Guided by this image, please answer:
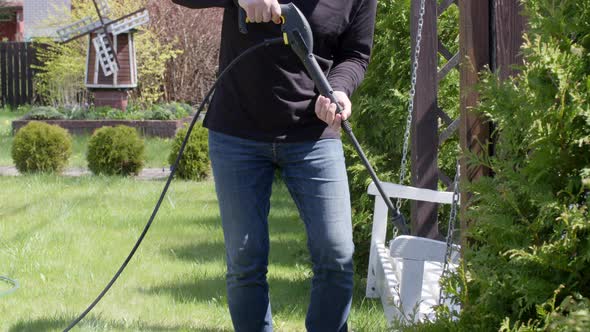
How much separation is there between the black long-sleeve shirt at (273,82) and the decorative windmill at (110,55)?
15.4 m

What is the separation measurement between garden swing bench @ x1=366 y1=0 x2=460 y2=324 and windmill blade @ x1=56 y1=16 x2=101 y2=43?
51.0ft

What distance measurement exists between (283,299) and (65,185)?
548 centimetres

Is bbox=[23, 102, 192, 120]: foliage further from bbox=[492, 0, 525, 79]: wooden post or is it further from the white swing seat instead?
bbox=[492, 0, 525, 79]: wooden post

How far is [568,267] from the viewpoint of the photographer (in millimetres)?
1950

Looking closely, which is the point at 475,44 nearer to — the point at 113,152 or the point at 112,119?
the point at 113,152

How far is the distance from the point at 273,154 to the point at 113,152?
327 inches

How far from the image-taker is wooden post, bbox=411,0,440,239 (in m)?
4.80

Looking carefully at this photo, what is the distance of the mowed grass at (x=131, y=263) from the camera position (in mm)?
4785

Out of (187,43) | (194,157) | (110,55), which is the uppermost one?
(187,43)

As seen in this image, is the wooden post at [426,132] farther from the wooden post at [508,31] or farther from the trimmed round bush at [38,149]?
the trimmed round bush at [38,149]

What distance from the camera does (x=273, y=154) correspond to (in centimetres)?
320

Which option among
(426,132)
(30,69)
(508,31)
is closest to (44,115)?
(30,69)

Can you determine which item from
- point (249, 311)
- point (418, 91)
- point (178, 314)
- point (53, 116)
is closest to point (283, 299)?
point (178, 314)

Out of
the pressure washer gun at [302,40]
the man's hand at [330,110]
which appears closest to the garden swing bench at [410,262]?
the man's hand at [330,110]
